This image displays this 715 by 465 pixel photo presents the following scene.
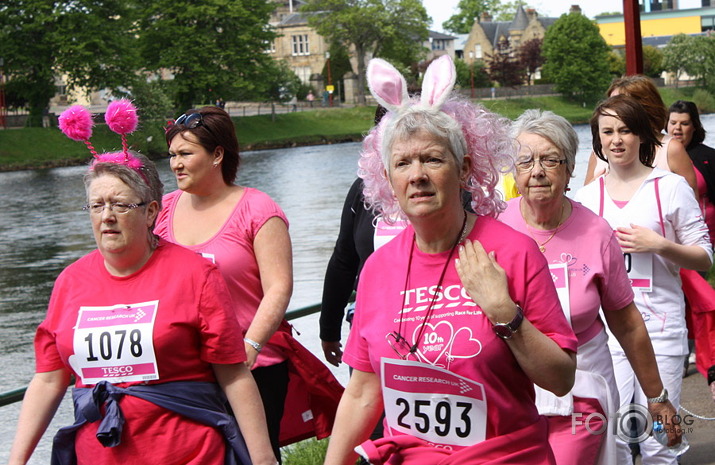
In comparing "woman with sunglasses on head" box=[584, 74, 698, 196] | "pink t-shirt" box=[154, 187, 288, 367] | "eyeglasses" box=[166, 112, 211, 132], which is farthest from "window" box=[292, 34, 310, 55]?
"pink t-shirt" box=[154, 187, 288, 367]

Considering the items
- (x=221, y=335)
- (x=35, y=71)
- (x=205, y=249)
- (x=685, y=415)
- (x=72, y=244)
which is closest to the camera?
(x=221, y=335)

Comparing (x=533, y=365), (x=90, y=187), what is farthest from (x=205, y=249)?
(x=533, y=365)

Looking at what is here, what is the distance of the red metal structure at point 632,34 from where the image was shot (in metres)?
9.20

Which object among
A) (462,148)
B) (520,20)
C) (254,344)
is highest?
(520,20)

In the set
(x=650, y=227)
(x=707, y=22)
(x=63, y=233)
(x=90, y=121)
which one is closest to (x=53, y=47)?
(x=63, y=233)

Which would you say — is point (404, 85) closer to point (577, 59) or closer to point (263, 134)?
point (263, 134)

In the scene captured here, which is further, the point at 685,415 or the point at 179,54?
the point at 179,54

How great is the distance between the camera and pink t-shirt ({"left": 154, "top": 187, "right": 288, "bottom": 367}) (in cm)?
444

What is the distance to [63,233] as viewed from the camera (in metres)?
32.1

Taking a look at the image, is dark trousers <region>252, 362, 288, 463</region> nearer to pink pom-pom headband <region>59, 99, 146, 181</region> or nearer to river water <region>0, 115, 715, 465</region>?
pink pom-pom headband <region>59, 99, 146, 181</region>

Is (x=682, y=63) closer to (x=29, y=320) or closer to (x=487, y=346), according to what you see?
(x=29, y=320)

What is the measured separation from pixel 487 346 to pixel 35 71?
224ft

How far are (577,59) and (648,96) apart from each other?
10291 centimetres

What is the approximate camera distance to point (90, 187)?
12.3 feet
